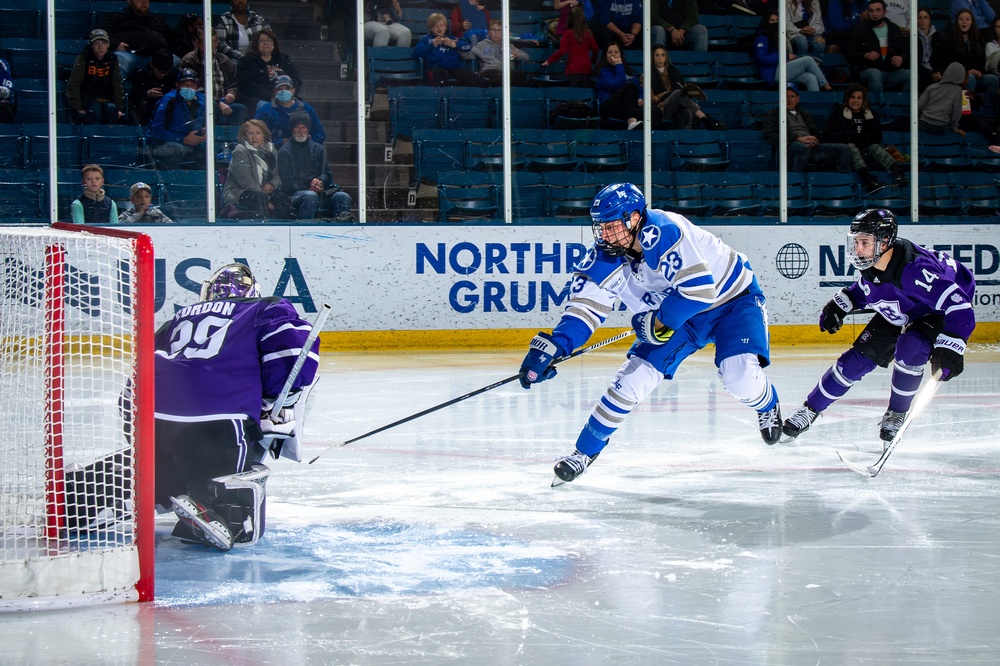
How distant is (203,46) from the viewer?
27.4 feet

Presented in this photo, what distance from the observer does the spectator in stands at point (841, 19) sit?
993cm

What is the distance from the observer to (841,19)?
10.0 m

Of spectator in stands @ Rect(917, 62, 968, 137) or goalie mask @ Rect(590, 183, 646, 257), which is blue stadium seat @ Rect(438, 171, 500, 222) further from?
goalie mask @ Rect(590, 183, 646, 257)

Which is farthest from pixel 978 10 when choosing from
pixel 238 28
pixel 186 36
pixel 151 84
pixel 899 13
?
pixel 151 84

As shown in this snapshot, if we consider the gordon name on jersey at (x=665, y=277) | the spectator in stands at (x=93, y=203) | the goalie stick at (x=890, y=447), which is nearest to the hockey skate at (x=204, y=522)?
the gordon name on jersey at (x=665, y=277)

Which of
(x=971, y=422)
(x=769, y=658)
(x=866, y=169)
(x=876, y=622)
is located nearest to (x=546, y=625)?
(x=769, y=658)

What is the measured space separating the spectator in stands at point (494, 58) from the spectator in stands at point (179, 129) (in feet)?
7.26

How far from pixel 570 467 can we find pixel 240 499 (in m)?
1.22

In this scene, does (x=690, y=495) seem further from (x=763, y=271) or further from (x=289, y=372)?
(x=763, y=271)

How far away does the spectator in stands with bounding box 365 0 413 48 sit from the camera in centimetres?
887

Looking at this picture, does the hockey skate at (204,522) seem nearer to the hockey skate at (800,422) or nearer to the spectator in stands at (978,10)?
the hockey skate at (800,422)

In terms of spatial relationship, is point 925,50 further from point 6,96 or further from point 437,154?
point 6,96

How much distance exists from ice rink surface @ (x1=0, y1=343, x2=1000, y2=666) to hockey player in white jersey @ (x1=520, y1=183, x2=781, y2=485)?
0.96 ft

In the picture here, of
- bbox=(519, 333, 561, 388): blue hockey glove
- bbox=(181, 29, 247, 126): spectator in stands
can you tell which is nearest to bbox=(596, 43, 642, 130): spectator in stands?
bbox=(181, 29, 247, 126): spectator in stands
